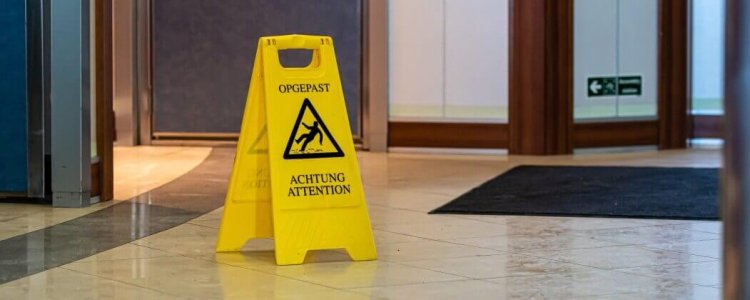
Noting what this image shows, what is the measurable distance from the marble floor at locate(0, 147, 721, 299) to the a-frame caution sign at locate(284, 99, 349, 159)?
0.42 metres

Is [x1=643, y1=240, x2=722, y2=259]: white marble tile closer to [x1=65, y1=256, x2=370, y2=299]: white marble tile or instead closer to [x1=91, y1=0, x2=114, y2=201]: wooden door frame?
[x1=65, y1=256, x2=370, y2=299]: white marble tile

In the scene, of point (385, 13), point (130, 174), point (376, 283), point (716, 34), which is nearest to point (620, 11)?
point (716, 34)

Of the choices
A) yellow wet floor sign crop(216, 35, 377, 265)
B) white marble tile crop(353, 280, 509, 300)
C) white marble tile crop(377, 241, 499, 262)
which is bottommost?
white marble tile crop(353, 280, 509, 300)

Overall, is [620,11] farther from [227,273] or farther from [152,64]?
[227,273]

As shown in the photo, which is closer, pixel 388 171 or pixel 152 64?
pixel 388 171

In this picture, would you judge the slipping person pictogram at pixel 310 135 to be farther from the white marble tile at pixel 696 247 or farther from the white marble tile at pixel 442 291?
the white marble tile at pixel 696 247

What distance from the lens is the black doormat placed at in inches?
253

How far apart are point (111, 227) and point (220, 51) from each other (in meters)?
4.28

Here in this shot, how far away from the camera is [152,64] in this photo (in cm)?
1002

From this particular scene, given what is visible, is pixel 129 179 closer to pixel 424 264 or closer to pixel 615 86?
pixel 424 264

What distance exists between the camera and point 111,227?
19.2 ft

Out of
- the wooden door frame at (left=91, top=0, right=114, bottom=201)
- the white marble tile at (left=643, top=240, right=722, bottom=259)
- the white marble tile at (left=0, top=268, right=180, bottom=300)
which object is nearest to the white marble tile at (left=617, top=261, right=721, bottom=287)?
the white marble tile at (left=643, top=240, right=722, bottom=259)

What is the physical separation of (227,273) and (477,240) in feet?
4.20

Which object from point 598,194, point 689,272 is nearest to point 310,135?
point 689,272
